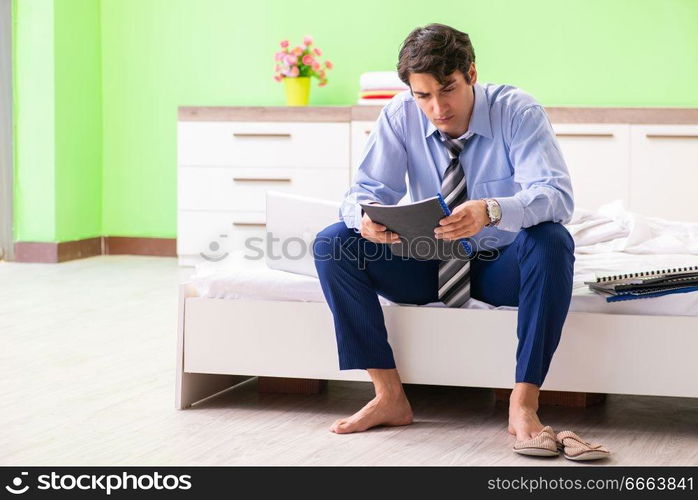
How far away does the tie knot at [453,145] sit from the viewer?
2338 mm

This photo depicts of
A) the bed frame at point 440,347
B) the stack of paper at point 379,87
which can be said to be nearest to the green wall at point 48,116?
the stack of paper at point 379,87

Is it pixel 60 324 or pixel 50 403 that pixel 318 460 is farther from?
pixel 60 324

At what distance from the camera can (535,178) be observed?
2207mm

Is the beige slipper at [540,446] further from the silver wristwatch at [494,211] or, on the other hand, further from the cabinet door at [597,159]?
the cabinet door at [597,159]

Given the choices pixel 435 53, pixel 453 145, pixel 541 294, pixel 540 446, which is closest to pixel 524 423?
pixel 540 446

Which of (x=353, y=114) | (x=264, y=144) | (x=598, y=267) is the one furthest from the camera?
(x=264, y=144)

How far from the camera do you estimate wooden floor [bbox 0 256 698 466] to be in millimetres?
2053

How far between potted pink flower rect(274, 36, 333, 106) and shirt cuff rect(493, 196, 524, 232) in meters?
3.45

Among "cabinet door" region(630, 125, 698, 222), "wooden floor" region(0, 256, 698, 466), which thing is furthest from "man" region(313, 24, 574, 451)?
"cabinet door" region(630, 125, 698, 222)

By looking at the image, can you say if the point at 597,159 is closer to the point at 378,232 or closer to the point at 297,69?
the point at 297,69

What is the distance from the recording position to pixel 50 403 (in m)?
2.50

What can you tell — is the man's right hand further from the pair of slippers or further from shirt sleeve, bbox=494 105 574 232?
the pair of slippers

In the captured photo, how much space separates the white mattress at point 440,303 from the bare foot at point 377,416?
0.77 ft

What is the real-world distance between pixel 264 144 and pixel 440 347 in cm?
318
